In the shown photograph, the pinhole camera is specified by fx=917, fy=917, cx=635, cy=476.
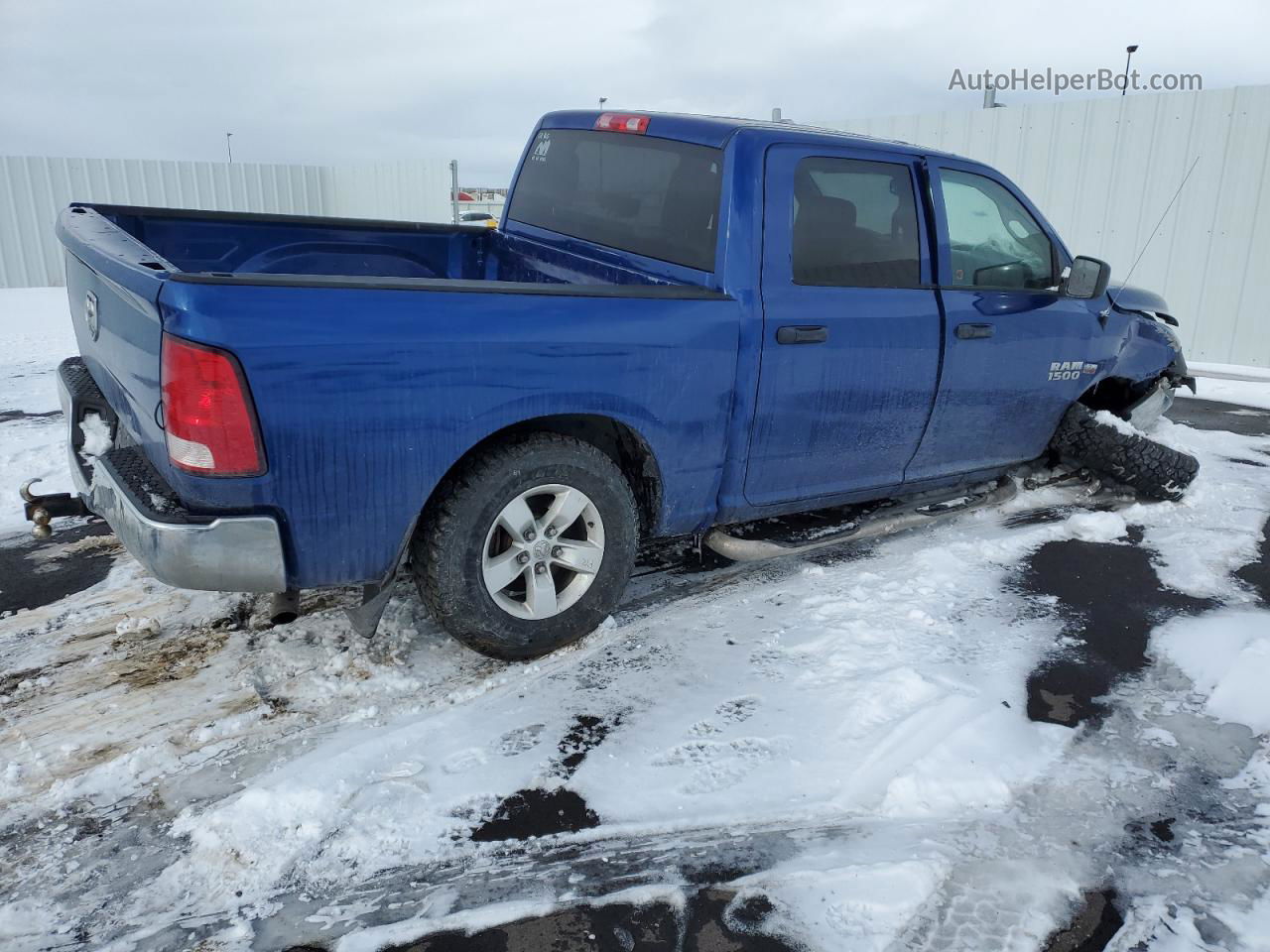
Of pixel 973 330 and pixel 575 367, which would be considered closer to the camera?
pixel 575 367

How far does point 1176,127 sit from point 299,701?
9.91 metres

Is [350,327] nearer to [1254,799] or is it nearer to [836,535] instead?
[836,535]

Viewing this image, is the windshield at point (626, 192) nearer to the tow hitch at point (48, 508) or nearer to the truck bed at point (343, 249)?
the truck bed at point (343, 249)

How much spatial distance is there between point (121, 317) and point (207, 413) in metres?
0.60

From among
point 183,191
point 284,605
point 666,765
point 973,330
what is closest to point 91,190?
point 183,191

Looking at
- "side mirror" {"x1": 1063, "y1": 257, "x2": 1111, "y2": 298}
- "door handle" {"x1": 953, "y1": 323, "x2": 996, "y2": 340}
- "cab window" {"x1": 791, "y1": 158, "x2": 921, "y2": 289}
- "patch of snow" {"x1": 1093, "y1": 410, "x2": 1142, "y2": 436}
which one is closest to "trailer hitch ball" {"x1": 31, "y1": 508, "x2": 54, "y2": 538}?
"cab window" {"x1": 791, "y1": 158, "x2": 921, "y2": 289}

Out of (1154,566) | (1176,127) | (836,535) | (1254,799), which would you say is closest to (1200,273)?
(1176,127)

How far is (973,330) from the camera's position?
395cm

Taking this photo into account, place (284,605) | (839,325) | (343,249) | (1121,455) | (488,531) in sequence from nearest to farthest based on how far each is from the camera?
(284,605) < (488,531) < (839,325) < (343,249) < (1121,455)

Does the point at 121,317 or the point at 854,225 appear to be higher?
the point at 854,225

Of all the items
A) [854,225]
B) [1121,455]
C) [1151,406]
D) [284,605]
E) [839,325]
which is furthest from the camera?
[1151,406]

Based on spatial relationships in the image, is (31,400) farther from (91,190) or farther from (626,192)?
(91,190)

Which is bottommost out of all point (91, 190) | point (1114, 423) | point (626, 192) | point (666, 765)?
point (666, 765)

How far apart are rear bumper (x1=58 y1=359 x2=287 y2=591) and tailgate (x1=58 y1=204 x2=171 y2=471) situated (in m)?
0.14
